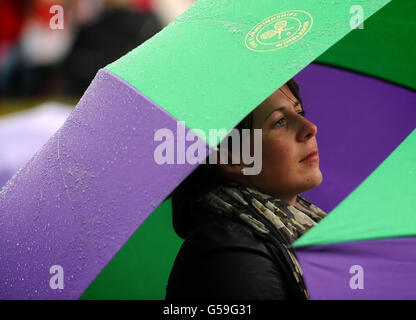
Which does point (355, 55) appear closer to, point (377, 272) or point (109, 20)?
point (377, 272)

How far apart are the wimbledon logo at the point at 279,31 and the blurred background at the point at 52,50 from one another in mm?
2921

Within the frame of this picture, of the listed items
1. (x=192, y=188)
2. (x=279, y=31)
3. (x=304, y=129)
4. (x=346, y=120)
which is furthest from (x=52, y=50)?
(x=279, y=31)

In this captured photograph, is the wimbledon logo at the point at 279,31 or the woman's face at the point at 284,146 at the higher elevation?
the wimbledon logo at the point at 279,31

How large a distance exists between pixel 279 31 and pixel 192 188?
66 centimetres

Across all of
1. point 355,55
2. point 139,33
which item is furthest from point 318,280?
point 139,33

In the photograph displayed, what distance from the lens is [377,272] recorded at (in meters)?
1.72

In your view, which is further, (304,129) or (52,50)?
(52,50)

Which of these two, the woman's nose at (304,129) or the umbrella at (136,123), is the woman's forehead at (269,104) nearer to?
the woman's nose at (304,129)

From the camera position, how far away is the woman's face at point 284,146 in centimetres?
246

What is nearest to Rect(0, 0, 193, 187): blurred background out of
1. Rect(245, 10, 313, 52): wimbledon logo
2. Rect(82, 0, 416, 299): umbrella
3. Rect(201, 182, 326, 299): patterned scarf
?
Rect(82, 0, 416, 299): umbrella

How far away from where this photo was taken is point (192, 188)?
8.34 ft

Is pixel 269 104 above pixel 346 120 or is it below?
below

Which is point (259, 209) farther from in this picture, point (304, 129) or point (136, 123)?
point (136, 123)

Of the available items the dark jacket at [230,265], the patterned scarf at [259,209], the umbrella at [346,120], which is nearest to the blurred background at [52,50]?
the umbrella at [346,120]
